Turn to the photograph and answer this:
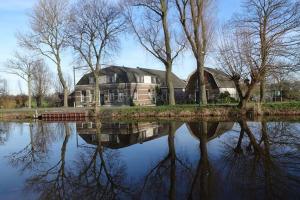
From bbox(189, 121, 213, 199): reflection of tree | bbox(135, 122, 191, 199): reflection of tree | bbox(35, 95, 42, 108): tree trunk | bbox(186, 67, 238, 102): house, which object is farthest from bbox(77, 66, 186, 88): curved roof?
bbox(189, 121, 213, 199): reflection of tree

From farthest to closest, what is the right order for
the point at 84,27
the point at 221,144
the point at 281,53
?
1. the point at 84,27
2. the point at 281,53
3. the point at 221,144

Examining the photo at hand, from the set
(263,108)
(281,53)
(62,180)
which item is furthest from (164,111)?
(62,180)

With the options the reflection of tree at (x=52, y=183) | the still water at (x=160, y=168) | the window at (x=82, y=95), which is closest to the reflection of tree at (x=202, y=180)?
the still water at (x=160, y=168)

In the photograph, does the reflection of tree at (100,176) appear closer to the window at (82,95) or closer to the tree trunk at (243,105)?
the tree trunk at (243,105)

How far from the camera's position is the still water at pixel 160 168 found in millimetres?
6996

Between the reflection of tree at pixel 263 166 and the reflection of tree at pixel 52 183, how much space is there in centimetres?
361

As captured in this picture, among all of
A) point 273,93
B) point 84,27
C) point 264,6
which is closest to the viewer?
point 264,6

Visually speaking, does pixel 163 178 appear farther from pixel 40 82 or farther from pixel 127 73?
pixel 40 82

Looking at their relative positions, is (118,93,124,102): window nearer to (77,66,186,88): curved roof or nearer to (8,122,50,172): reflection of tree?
(77,66,186,88): curved roof

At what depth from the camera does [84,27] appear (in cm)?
3700

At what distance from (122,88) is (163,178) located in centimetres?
3991

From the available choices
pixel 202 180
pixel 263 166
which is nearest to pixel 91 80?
pixel 263 166

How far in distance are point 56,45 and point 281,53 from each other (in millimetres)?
25698

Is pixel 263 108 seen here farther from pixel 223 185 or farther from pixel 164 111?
pixel 223 185
